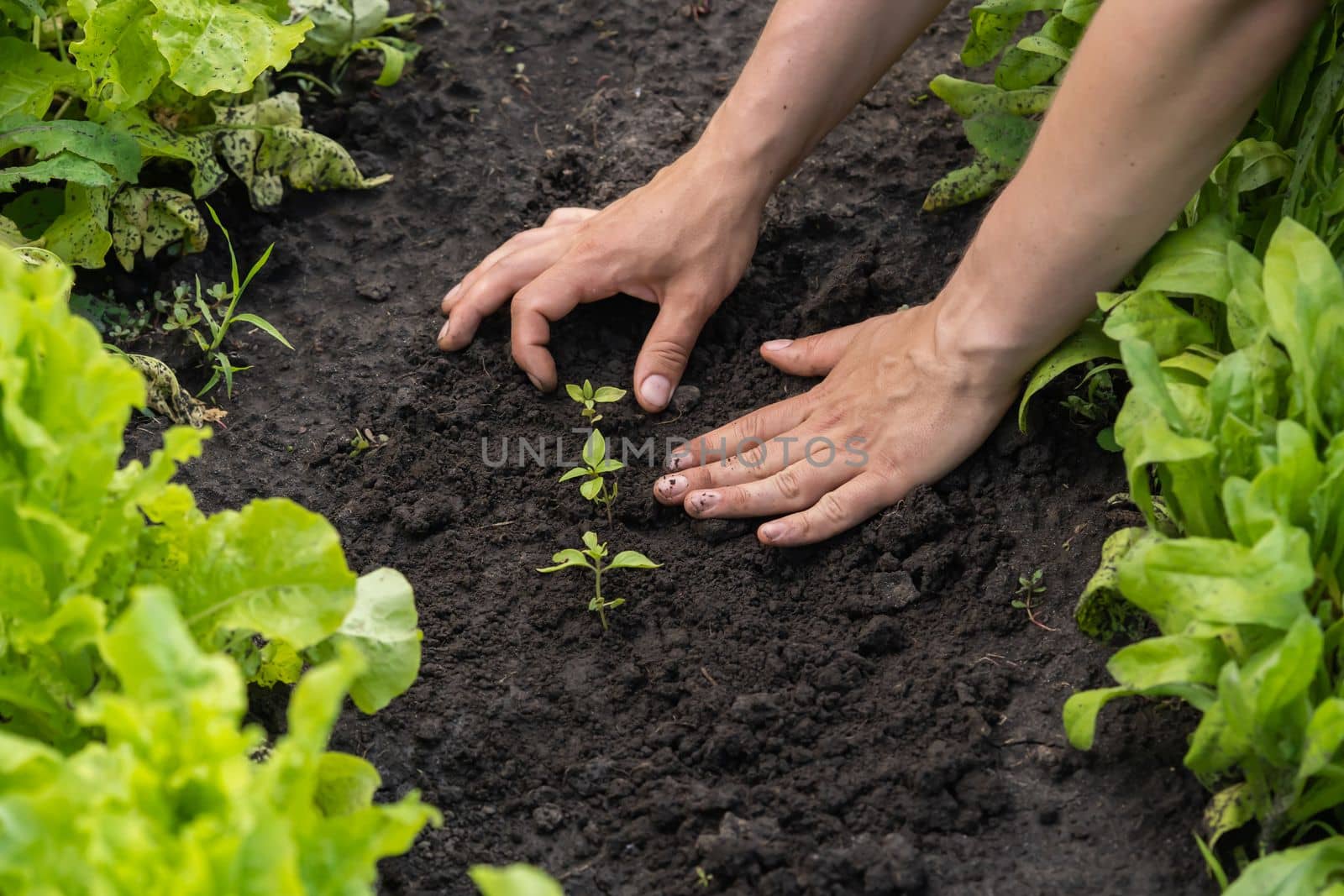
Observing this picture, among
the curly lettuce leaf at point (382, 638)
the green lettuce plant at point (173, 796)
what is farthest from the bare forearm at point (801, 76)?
the green lettuce plant at point (173, 796)

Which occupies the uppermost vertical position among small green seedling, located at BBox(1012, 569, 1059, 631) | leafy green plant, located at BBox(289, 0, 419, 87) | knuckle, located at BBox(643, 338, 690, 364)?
leafy green plant, located at BBox(289, 0, 419, 87)

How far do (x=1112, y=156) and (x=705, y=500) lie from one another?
0.98m

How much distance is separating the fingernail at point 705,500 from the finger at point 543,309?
1.65ft

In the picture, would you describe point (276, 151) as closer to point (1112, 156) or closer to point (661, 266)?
point (661, 266)

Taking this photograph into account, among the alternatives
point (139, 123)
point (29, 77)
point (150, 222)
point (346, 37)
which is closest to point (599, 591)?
point (150, 222)

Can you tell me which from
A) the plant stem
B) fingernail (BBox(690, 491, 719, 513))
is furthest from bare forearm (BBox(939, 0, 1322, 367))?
the plant stem

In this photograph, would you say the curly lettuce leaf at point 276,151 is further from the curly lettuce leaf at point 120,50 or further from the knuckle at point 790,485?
the knuckle at point 790,485

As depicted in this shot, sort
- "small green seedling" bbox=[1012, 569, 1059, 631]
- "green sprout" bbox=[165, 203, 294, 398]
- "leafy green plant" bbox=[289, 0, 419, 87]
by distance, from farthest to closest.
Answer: "leafy green plant" bbox=[289, 0, 419, 87]
"green sprout" bbox=[165, 203, 294, 398]
"small green seedling" bbox=[1012, 569, 1059, 631]

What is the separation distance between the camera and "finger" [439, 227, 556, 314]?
2.92m

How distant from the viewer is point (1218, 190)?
2383 millimetres

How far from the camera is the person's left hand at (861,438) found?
2.36 metres

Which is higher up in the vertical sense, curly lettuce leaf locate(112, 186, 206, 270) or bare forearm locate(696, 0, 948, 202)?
bare forearm locate(696, 0, 948, 202)

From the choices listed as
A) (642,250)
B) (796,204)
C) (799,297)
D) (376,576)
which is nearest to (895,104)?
(796,204)

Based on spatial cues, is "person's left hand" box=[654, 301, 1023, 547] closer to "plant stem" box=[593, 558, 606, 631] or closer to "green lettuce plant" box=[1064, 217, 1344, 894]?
"plant stem" box=[593, 558, 606, 631]
